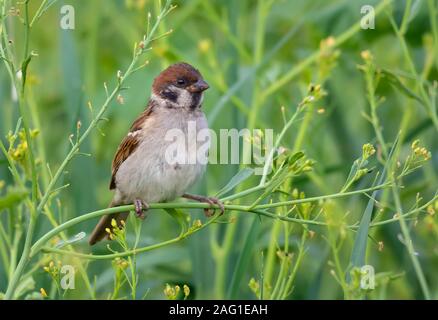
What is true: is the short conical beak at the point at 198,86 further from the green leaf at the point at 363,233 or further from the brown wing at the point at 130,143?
the green leaf at the point at 363,233

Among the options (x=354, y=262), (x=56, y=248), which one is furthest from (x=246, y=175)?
(x=56, y=248)

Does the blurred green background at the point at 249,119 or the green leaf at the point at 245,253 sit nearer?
the green leaf at the point at 245,253

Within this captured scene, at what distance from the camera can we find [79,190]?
3.66 meters

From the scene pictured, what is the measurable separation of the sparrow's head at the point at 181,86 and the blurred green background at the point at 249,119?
0.70 ft

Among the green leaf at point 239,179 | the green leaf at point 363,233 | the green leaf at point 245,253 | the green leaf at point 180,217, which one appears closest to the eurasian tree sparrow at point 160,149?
the green leaf at point 245,253

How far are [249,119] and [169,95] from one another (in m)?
0.39

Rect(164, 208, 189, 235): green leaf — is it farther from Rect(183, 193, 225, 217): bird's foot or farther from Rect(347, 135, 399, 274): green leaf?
Rect(347, 135, 399, 274): green leaf

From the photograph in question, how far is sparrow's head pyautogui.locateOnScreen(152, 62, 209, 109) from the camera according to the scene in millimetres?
3223

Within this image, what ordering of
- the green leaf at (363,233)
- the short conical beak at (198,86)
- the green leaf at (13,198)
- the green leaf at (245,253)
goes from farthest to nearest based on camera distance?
the short conical beak at (198,86)
the green leaf at (245,253)
the green leaf at (363,233)
the green leaf at (13,198)

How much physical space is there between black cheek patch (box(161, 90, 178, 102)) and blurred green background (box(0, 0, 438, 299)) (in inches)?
8.9

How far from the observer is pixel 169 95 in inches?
131

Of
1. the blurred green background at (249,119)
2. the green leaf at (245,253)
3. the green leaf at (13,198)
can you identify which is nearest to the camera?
the green leaf at (13,198)

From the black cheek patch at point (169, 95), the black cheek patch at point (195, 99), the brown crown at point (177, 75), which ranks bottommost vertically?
the black cheek patch at point (195, 99)

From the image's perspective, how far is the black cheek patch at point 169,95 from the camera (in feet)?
10.9
